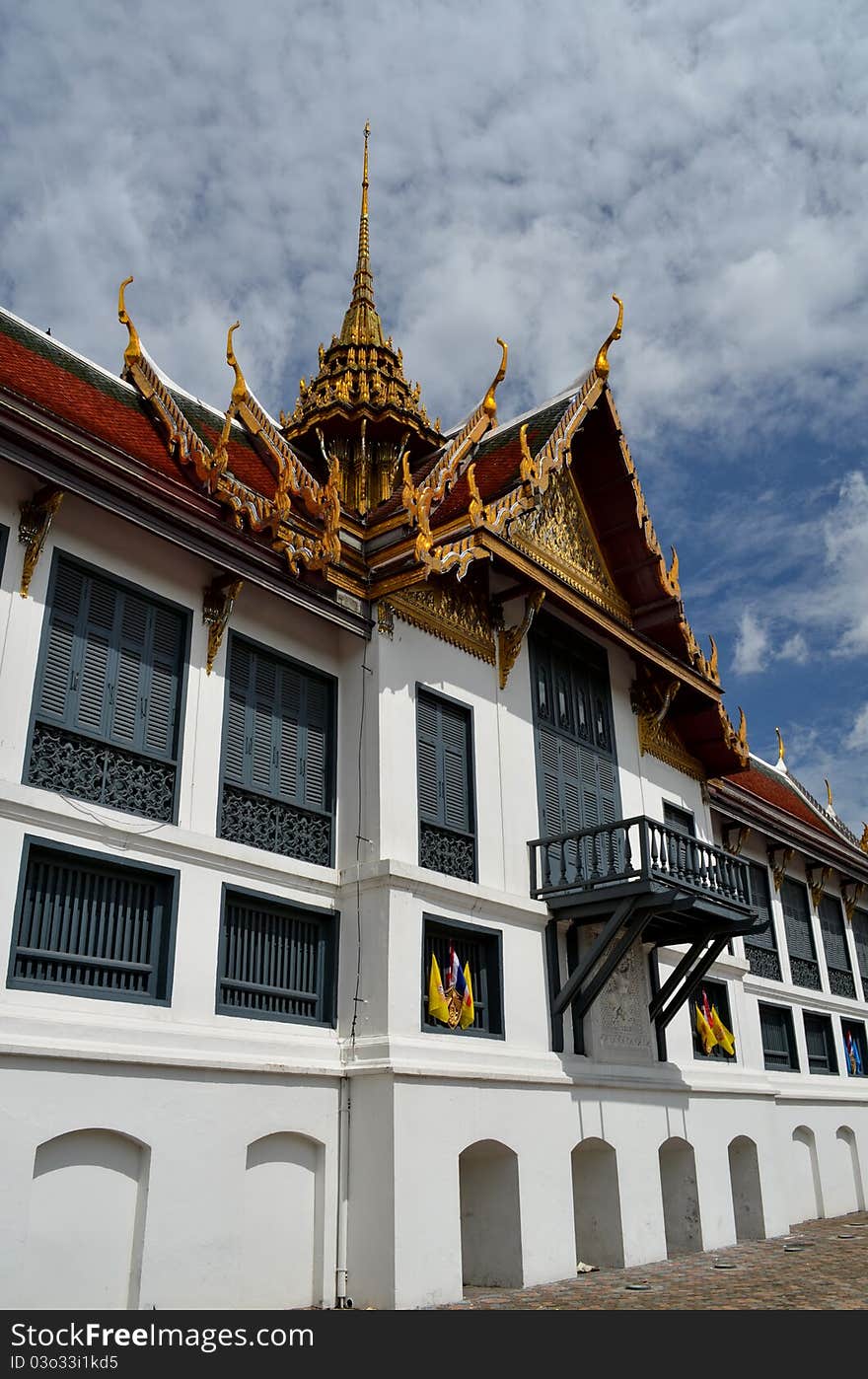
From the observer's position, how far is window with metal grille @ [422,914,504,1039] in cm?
1200

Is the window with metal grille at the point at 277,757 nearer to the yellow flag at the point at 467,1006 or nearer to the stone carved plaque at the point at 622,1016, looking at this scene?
the yellow flag at the point at 467,1006

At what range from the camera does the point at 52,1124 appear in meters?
8.57

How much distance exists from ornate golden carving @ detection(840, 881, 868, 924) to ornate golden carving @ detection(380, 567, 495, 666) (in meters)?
13.2

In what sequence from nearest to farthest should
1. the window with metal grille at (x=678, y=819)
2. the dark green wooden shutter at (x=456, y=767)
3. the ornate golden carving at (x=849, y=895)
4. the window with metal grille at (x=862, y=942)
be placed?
the dark green wooden shutter at (x=456, y=767), the window with metal grille at (x=678, y=819), the ornate golden carving at (x=849, y=895), the window with metal grille at (x=862, y=942)

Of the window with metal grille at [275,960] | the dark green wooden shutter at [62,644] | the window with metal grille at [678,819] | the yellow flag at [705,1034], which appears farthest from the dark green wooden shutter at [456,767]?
the yellow flag at [705,1034]

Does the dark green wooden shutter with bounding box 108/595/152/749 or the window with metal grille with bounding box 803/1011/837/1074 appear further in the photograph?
the window with metal grille with bounding box 803/1011/837/1074

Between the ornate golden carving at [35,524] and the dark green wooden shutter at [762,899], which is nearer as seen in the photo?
the ornate golden carving at [35,524]

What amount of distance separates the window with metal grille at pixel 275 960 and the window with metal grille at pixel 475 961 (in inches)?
40.9

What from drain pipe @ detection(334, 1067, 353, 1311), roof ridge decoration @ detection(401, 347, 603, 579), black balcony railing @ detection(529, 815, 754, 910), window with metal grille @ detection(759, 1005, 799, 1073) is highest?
roof ridge decoration @ detection(401, 347, 603, 579)

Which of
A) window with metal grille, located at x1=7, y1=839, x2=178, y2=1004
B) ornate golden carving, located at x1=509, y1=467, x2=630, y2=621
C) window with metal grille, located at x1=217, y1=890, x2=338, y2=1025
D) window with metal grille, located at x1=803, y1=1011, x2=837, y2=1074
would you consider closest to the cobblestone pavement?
window with metal grille, located at x1=217, y1=890, x2=338, y2=1025

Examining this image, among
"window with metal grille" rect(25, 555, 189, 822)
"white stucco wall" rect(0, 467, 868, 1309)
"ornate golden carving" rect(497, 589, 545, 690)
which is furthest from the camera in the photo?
"ornate golden carving" rect(497, 589, 545, 690)

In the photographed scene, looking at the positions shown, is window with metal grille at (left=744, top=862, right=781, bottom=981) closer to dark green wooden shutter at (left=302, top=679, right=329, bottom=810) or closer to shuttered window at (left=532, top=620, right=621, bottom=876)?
shuttered window at (left=532, top=620, right=621, bottom=876)

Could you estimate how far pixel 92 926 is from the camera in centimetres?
956

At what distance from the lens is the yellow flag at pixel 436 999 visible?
38.4 ft
